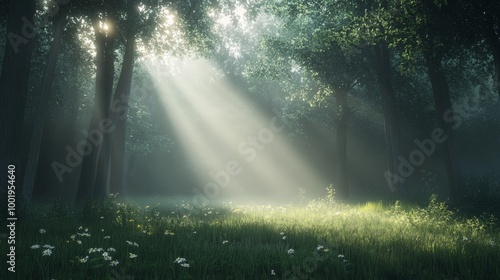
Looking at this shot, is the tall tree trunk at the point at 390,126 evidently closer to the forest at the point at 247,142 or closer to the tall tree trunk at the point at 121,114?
the forest at the point at 247,142

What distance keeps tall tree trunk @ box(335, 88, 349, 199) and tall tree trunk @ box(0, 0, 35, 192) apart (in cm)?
1652

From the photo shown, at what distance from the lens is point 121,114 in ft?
58.6

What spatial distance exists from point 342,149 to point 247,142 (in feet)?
48.2

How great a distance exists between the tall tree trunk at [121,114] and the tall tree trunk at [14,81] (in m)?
5.82

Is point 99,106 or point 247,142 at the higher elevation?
point 247,142

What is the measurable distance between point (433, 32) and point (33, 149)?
504 inches

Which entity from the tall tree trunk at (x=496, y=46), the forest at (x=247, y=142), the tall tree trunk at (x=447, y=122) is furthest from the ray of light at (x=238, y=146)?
the tall tree trunk at (x=496, y=46)

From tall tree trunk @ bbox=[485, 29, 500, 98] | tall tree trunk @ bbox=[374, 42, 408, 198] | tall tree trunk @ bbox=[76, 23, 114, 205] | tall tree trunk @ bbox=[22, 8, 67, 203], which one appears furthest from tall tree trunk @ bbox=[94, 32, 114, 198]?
tall tree trunk @ bbox=[485, 29, 500, 98]

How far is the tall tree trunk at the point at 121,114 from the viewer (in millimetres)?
16375

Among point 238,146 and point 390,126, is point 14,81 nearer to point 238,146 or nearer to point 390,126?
point 390,126

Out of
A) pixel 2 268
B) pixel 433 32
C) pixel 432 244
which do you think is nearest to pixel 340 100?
pixel 433 32

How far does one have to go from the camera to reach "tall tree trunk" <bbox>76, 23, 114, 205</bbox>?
46.7 ft

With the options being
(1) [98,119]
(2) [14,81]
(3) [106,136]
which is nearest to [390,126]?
(3) [106,136]

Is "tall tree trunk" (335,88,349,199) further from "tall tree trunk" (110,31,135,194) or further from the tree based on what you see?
the tree
